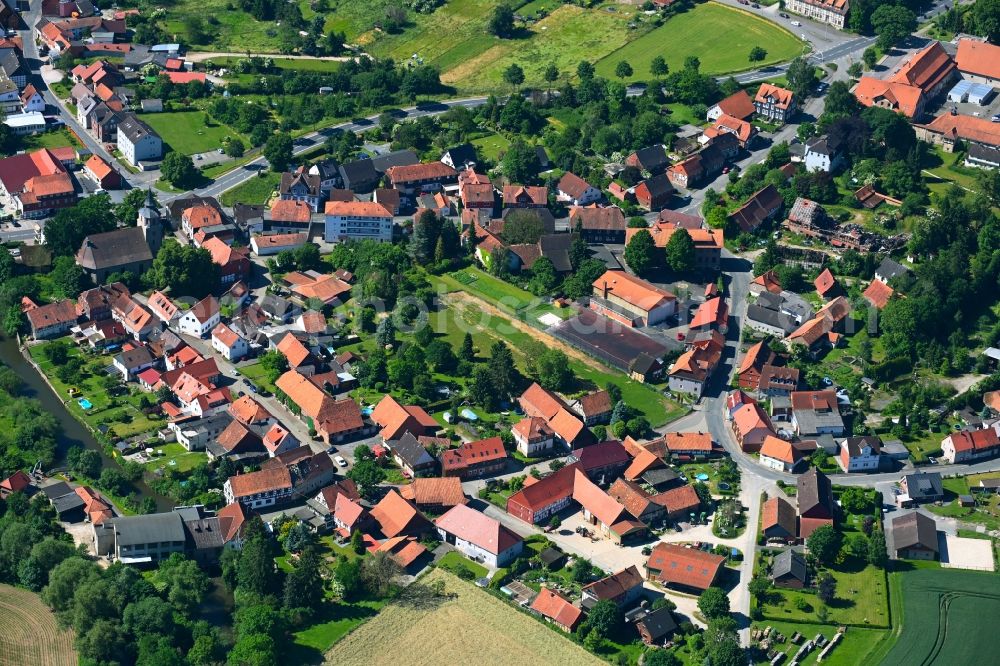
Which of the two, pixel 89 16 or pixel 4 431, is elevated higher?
pixel 89 16

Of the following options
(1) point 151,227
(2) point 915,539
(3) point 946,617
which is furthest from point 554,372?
(1) point 151,227

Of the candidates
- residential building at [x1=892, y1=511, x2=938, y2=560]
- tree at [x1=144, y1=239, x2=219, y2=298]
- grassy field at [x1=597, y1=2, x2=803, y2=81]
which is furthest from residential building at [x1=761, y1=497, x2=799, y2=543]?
grassy field at [x1=597, y1=2, x2=803, y2=81]

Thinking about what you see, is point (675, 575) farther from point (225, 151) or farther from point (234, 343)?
point (225, 151)

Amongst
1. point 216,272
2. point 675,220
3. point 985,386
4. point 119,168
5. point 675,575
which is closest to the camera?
point 675,575

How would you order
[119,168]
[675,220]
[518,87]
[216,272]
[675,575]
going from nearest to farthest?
[675,575] < [216,272] < [675,220] < [119,168] < [518,87]

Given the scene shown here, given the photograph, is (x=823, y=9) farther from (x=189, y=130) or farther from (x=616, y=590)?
(x=616, y=590)

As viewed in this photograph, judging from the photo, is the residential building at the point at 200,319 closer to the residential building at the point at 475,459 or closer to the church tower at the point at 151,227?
the church tower at the point at 151,227

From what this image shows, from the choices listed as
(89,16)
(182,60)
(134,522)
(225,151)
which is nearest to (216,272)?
(225,151)
